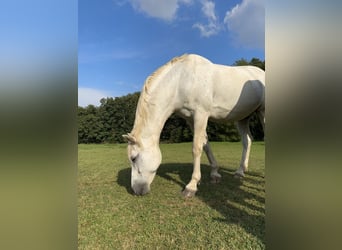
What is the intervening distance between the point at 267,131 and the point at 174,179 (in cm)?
494

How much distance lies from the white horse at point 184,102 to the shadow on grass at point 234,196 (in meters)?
0.45

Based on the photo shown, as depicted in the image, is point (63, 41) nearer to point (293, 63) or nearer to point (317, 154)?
point (293, 63)

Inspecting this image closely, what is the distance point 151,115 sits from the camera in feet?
14.0

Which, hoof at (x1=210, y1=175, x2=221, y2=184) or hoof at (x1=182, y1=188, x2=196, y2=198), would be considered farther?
hoof at (x1=210, y1=175, x2=221, y2=184)

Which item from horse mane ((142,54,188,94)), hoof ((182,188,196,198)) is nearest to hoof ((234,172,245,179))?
hoof ((182,188,196,198))

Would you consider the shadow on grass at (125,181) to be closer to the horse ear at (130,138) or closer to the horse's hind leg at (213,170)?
the horse ear at (130,138)

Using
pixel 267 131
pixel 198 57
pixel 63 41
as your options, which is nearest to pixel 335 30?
pixel 267 131

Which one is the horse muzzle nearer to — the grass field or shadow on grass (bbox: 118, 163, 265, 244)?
the grass field

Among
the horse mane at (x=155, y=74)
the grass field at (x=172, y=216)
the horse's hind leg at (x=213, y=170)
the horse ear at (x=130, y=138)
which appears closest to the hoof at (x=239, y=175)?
the grass field at (x=172, y=216)

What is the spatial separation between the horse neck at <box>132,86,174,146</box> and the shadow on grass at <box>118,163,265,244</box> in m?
1.07

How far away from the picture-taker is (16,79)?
729 mm

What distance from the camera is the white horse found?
415 centimetres

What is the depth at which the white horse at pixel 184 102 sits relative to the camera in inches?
163

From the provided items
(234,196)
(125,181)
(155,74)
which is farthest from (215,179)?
(155,74)
